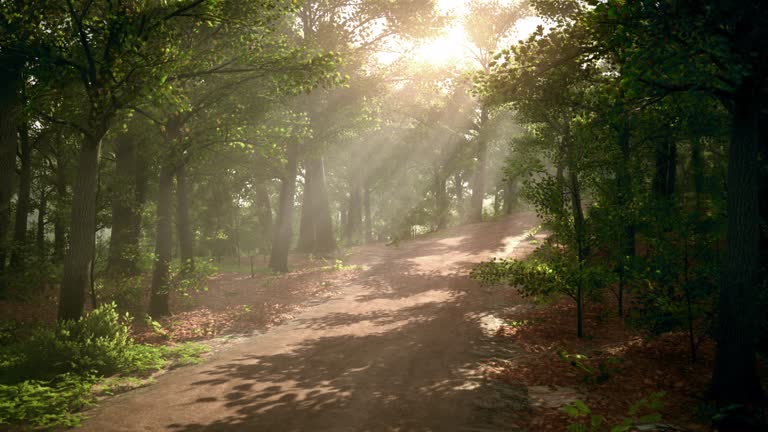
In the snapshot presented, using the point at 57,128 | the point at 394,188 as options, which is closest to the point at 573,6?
the point at 57,128

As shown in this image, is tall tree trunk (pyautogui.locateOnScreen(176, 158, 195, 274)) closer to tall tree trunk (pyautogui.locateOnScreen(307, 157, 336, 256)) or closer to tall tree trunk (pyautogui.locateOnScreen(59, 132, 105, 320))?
tall tree trunk (pyautogui.locateOnScreen(59, 132, 105, 320))

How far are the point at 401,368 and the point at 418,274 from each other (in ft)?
35.3

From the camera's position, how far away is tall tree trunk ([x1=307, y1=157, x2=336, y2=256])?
27.8 m

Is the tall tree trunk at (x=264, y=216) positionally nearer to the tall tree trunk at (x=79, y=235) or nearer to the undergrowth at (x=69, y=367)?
the tall tree trunk at (x=79, y=235)

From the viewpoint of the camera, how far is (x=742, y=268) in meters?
6.49

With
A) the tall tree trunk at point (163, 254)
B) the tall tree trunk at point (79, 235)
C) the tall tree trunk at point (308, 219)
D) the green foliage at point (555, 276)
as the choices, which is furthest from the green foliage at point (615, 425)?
the tall tree trunk at point (308, 219)

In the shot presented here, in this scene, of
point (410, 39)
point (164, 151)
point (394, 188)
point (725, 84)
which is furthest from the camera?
point (394, 188)

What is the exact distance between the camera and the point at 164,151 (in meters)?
13.0

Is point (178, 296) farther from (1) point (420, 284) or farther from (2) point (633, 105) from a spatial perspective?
(2) point (633, 105)

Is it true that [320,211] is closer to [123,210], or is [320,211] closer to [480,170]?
[123,210]

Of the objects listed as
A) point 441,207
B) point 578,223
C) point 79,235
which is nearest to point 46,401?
point 79,235

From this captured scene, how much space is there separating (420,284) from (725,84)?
499 inches

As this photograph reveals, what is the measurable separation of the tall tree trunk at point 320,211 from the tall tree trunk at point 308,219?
13 cm

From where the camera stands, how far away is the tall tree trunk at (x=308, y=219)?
2769cm
